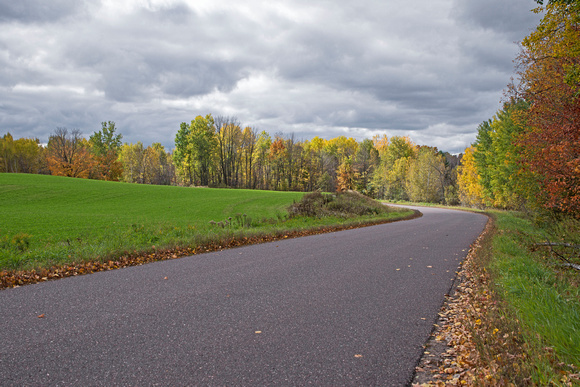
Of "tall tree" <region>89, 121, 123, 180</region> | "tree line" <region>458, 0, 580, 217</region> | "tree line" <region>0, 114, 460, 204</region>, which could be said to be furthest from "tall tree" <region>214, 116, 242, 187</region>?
"tree line" <region>458, 0, 580, 217</region>

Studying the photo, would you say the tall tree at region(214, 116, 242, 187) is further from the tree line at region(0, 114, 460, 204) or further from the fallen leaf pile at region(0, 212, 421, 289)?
the fallen leaf pile at region(0, 212, 421, 289)

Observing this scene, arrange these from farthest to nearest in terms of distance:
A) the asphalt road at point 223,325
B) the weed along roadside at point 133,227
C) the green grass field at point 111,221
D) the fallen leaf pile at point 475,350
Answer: the green grass field at point 111,221
the weed along roadside at point 133,227
the asphalt road at point 223,325
the fallen leaf pile at point 475,350

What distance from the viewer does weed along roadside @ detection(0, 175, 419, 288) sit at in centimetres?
807

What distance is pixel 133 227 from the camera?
1455 cm

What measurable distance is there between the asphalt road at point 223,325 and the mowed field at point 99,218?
3125 mm

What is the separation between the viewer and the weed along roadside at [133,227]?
807cm

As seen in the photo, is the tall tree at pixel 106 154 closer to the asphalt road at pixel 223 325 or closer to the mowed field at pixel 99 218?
the mowed field at pixel 99 218

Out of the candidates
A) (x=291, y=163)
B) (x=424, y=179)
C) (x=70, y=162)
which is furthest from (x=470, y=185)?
(x=70, y=162)

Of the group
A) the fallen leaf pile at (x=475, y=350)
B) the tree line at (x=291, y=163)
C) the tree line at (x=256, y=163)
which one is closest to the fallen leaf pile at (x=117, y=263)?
the fallen leaf pile at (x=475, y=350)

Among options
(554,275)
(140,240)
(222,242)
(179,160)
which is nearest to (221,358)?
(554,275)

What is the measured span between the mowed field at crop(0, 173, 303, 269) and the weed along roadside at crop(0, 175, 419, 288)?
34 millimetres

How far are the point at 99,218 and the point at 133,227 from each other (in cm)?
740

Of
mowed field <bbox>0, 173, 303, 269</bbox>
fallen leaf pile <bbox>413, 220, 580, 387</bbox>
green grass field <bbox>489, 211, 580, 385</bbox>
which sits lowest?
mowed field <bbox>0, 173, 303, 269</bbox>

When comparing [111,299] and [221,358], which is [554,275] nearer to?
[221,358]
